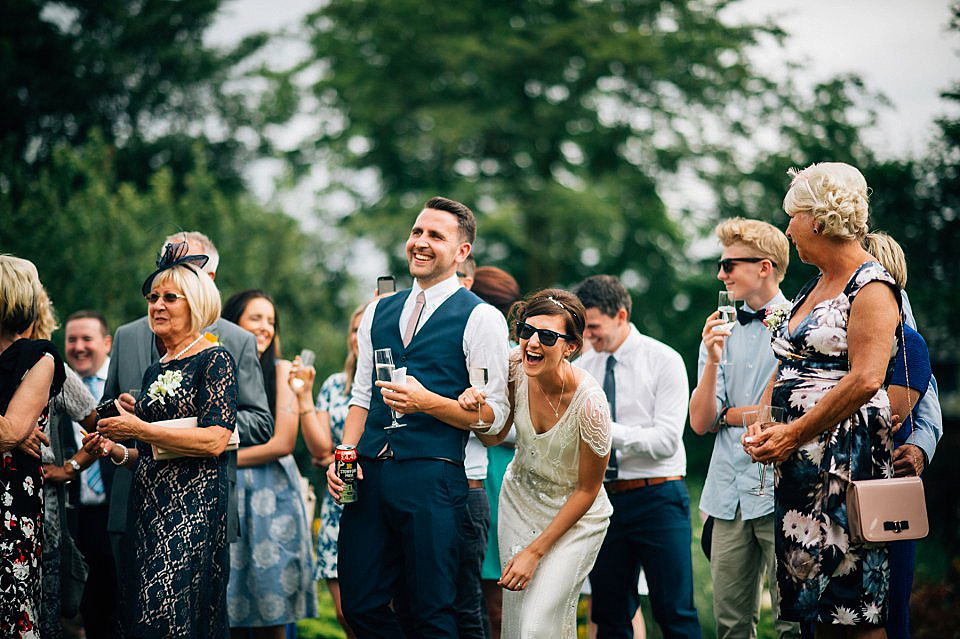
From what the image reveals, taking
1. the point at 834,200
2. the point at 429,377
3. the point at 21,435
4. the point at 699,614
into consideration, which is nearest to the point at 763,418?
the point at 834,200

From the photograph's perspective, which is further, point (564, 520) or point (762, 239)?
point (762, 239)

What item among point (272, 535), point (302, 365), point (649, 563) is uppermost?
point (302, 365)

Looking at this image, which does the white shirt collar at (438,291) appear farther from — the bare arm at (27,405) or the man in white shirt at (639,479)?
the bare arm at (27,405)

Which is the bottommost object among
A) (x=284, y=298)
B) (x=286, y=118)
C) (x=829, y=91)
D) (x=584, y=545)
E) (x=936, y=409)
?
(x=584, y=545)

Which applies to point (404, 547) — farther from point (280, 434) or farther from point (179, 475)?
point (280, 434)

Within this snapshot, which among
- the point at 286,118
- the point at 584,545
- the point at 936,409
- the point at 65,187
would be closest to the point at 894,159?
the point at 936,409

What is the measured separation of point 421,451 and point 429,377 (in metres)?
0.35

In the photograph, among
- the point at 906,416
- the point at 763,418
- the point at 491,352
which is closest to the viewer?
the point at 763,418

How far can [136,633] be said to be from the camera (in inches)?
169

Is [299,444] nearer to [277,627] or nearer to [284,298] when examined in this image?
[284,298]

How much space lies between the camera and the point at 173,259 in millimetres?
4824

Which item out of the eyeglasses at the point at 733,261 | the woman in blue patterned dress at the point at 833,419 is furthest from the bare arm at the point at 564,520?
the eyeglasses at the point at 733,261

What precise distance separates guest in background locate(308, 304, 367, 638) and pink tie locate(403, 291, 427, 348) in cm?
160

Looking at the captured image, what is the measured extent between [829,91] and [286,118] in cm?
1276
